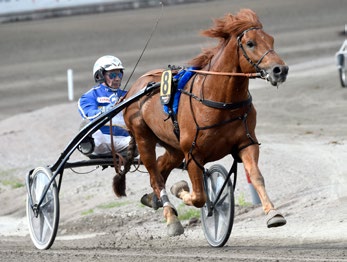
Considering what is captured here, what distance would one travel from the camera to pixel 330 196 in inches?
390

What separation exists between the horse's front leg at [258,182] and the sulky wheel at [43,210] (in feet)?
6.25

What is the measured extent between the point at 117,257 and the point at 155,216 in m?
2.90


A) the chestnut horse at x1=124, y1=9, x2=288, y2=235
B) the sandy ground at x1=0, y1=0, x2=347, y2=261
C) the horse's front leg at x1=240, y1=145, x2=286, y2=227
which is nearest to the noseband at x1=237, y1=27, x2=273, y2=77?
the chestnut horse at x1=124, y1=9, x2=288, y2=235

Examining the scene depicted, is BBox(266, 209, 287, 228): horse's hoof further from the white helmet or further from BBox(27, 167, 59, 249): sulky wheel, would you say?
the white helmet

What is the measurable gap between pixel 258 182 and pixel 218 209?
2.98 ft

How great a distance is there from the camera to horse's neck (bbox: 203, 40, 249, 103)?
7.64 meters

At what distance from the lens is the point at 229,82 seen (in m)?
7.66

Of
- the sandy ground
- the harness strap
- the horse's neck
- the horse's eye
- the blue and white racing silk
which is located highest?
the horse's eye

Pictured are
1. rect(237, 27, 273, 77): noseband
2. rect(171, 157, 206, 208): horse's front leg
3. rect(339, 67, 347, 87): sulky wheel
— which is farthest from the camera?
rect(339, 67, 347, 87): sulky wheel

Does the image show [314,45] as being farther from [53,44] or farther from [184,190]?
[184,190]

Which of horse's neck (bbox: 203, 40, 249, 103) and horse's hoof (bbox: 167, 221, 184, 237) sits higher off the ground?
horse's neck (bbox: 203, 40, 249, 103)

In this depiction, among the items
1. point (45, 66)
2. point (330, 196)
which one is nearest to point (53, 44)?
point (45, 66)

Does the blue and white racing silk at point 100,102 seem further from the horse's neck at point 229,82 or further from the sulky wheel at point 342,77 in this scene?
the sulky wheel at point 342,77

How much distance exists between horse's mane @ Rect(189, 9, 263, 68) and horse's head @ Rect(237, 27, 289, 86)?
0.19 feet
